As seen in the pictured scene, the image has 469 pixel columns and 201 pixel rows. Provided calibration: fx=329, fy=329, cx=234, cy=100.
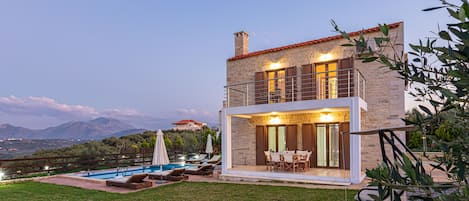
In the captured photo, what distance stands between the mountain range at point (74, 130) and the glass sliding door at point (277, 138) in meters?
19.2

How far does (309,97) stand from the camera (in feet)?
45.9

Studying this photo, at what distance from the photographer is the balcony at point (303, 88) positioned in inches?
504

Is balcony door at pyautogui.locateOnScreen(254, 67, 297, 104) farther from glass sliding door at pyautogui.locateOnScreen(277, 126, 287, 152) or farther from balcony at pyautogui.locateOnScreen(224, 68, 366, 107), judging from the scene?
glass sliding door at pyautogui.locateOnScreen(277, 126, 287, 152)

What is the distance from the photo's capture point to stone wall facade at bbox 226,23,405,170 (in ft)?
40.3

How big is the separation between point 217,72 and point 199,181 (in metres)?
14.9

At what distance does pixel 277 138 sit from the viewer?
1517cm

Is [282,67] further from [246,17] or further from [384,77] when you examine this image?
[246,17]

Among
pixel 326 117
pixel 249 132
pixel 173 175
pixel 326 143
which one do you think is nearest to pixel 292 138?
pixel 326 143

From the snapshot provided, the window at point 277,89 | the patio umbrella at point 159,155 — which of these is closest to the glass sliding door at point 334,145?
the window at point 277,89

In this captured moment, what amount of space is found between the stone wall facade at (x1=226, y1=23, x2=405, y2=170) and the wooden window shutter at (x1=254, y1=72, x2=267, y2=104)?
0.26 m

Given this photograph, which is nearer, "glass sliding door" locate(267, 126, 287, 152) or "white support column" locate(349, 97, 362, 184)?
"white support column" locate(349, 97, 362, 184)

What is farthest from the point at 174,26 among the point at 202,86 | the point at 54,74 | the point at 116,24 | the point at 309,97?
the point at 54,74

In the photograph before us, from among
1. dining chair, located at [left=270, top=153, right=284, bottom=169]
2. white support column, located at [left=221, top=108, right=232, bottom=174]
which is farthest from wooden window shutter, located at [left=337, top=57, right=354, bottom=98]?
white support column, located at [left=221, top=108, right=232, bottom=174]

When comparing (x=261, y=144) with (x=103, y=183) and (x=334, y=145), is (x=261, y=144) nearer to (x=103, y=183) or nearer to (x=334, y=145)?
(x=334, y=145)
